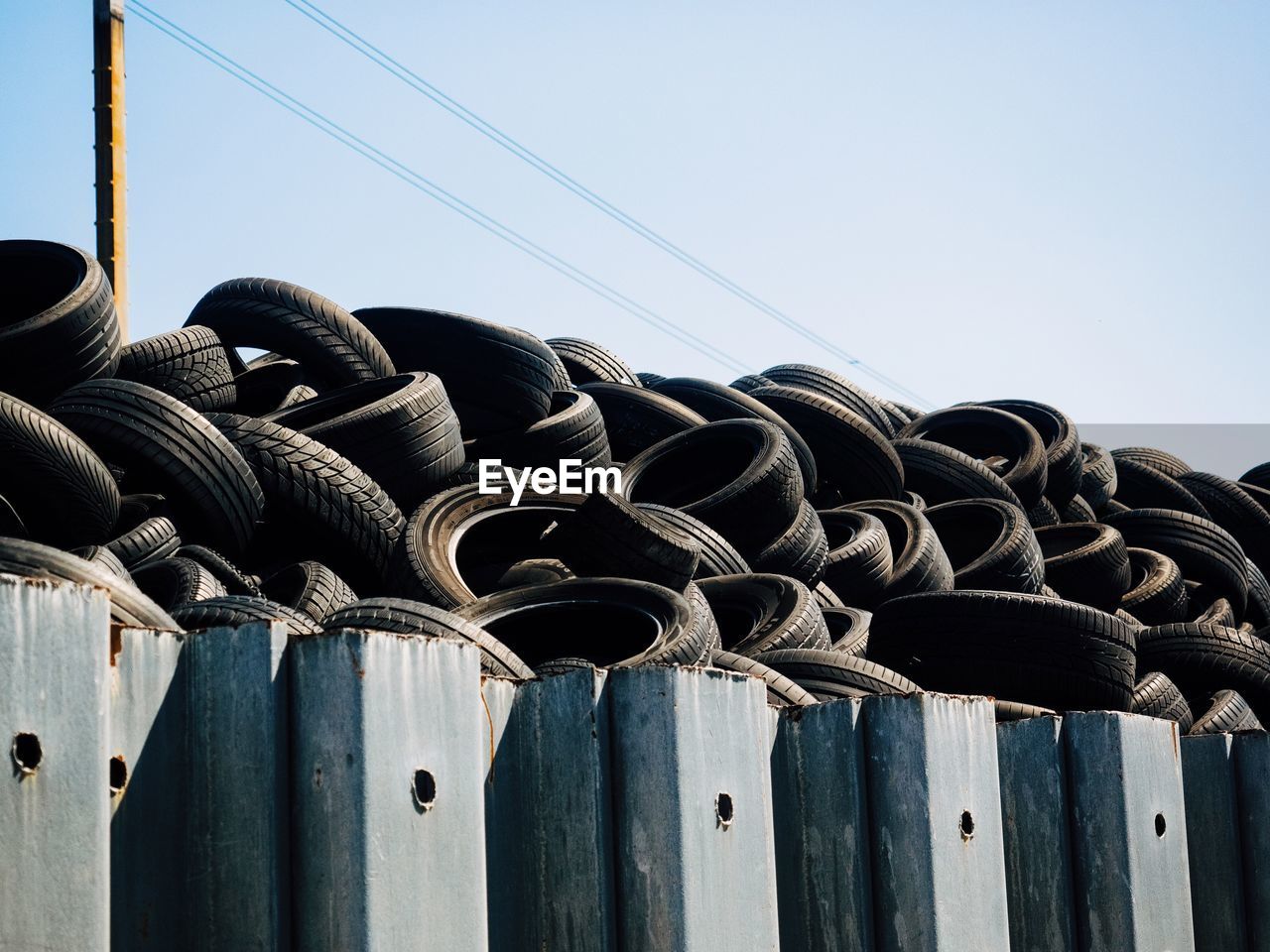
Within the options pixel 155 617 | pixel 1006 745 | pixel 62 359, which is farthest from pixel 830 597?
pixel 155 617

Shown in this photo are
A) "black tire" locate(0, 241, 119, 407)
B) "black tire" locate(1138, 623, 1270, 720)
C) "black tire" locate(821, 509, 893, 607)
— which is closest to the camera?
"black tire" locate(1138, 623, 1270, 720)

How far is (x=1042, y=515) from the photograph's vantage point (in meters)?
16.2

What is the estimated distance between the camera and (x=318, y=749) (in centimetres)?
301

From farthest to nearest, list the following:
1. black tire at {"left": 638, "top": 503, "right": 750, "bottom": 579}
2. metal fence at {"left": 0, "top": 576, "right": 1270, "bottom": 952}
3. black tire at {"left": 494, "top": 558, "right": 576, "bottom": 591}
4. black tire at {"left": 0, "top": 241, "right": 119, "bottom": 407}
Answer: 1. black tire at {"left": 0, "top": 241, "right": 119, "bottom": 407}
2. black tire at {"left": 638, "top": 503, "right": 750, "bottom": 579}
3. black tire at {"left": 494, "top": 558, "right": 576, "bottom": 591}
4. metal fence at {"left": 0, "top": 576, "right": 1270, "bottom": 952}

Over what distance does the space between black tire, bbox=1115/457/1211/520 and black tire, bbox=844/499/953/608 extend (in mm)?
6306

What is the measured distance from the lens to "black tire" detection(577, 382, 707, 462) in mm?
14414

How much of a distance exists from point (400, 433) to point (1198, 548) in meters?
8.68

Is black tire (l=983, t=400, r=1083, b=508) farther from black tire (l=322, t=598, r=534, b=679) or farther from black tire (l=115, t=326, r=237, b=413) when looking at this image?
black tire (l=322, t=598, r=534, b=679)

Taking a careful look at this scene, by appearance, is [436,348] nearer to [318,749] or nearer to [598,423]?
[598,423]

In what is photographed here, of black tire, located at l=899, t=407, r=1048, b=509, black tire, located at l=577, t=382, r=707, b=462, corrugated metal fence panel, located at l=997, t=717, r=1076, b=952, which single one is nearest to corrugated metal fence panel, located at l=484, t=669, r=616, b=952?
corrugated metal fence panel, located at l=997, t=717, r=1076, b=952

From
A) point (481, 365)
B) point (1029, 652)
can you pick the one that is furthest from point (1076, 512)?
point (1029, 652)

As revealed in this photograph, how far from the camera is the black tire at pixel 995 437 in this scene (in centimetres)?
1593

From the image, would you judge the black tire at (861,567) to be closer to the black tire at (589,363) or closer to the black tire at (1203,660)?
the black tire at (1203,660)

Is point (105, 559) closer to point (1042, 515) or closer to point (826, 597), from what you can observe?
point (826, 597)
